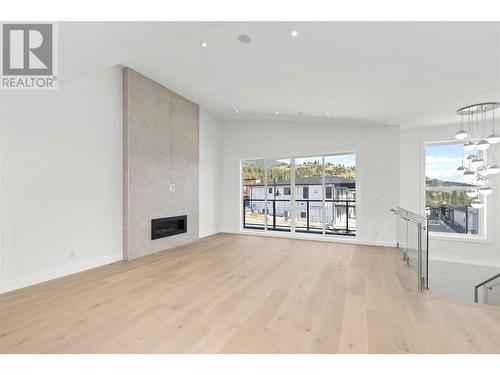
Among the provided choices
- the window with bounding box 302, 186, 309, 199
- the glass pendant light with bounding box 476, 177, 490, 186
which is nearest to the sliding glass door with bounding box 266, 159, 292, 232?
the window with bounding box 302, 186, 309, 199

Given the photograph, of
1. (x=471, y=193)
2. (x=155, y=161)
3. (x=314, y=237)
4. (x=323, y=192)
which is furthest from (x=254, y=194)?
(x=471, y=193)

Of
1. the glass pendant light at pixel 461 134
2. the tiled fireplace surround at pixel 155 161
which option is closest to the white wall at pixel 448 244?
the glass pendant light at pixel 461 134

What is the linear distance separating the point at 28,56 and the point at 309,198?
5853mm

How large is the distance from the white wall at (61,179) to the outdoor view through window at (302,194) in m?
3.82

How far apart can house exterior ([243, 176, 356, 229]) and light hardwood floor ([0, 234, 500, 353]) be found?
229cm

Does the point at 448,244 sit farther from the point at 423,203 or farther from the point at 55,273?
the point at 55,273

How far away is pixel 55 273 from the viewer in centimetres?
344

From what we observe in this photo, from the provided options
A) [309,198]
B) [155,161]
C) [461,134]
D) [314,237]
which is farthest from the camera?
[309,198]

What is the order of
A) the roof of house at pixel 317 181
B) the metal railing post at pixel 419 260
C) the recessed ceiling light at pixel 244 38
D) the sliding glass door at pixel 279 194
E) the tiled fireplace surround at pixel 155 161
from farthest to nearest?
the sliding glass door at pixel 279 194
the roof of house at pixel 317 181
the tiled fireplace surround at pixel 155 161
the metal railing post at pixel 419 260
the recessed ceiling light at pixel 244 38

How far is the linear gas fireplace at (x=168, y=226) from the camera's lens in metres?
4.97

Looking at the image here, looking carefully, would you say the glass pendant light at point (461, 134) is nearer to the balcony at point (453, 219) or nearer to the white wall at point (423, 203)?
the white wall at point (423, 203)

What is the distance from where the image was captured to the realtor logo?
2.20m

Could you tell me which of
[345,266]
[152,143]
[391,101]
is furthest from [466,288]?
[152,143]
